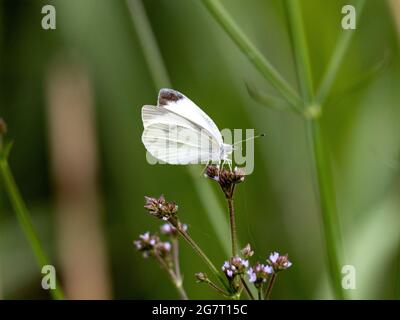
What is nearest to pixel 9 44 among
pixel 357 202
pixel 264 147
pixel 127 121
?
pixel 127 121

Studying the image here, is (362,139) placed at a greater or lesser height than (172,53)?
lesser

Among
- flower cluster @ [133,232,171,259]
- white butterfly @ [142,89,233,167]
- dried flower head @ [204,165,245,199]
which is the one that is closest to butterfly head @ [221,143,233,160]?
white butterfly @ [142,89,233,167]

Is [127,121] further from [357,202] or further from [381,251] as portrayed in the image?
[381,251]

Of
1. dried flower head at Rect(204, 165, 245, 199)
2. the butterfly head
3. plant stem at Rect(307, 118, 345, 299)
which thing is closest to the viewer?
dried flower head at Rect(204, 165, 245, 199)

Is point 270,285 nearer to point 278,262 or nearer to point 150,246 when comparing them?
point 278,262

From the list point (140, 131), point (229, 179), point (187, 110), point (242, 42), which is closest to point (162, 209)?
point (229, 179)

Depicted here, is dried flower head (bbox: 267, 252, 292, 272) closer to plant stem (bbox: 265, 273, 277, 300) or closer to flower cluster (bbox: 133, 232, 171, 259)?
plant stem (bbox: 265, 273, 277, 300)
